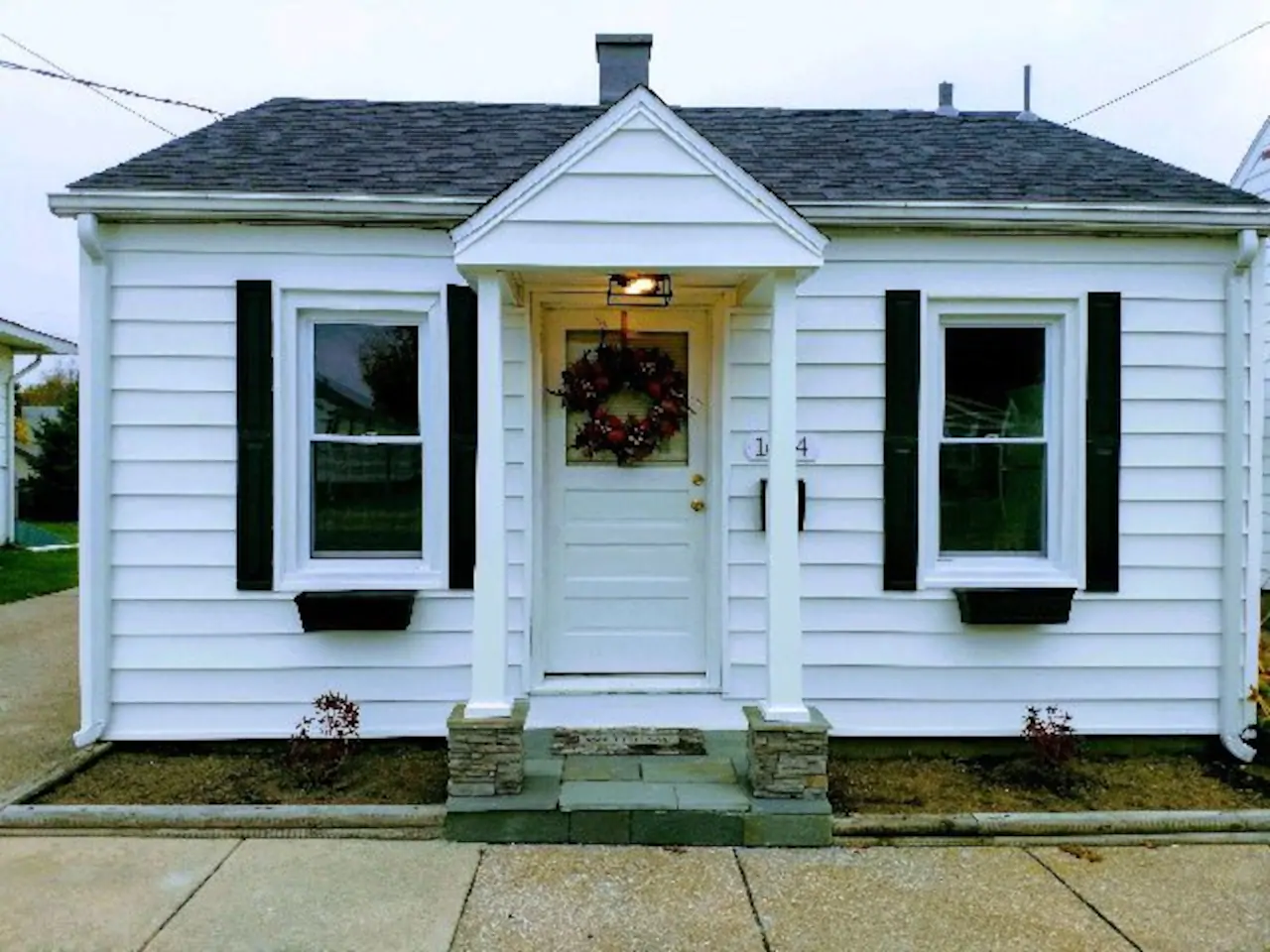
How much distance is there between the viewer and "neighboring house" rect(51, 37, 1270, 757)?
450 cm

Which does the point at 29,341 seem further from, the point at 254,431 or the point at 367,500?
the point at 367,500

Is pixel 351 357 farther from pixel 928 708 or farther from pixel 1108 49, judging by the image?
pixel 1108 49

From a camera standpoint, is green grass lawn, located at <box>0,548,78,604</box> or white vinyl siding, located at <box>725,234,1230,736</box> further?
green grass lawn, located at <box>0,548,78,604</box>

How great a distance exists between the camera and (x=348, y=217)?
4453 millimetres

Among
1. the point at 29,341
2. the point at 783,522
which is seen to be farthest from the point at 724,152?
the point at 29,341

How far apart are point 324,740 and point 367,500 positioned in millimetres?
1177

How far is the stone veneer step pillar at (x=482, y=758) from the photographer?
3.68 meters


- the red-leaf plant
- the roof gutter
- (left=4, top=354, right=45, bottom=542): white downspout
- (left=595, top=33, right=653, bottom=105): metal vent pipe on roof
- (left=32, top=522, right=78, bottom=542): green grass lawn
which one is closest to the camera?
the red-leaf plant

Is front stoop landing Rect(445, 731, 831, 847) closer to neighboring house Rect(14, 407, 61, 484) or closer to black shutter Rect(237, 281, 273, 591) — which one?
black shutter Rect(237, 281, 273, 591)

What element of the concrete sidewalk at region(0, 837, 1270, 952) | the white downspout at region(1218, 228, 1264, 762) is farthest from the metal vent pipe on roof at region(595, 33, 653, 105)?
the concrete sidewalk at region(0, 837, 1270, 952)

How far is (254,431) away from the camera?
448 centimetres

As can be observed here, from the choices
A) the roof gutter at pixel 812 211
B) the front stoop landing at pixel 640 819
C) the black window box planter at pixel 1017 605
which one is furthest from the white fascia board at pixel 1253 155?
the front stoop landing at pixel 640 819

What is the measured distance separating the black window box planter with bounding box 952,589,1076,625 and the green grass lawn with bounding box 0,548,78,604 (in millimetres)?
9431

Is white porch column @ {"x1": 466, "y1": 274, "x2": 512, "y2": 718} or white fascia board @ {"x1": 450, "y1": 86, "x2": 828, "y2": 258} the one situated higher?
white fascia board @ {"x1": 450, "y1": 86, "x2": 828, "y2": 258}
